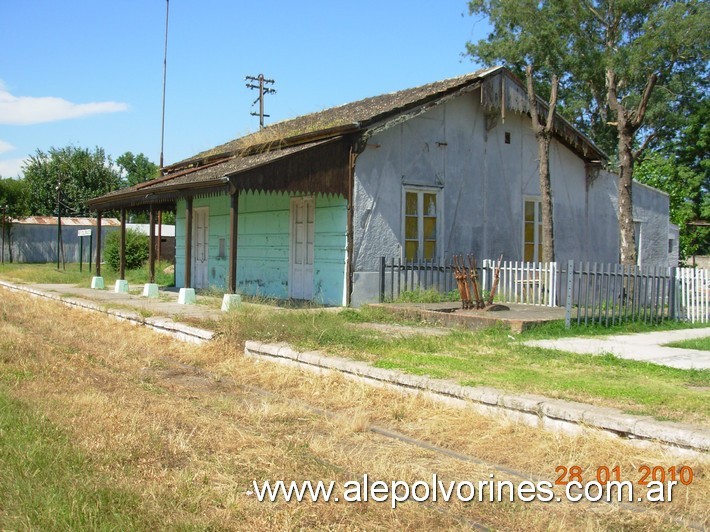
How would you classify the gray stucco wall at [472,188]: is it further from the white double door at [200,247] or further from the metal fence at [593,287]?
the white double door at [200,247]

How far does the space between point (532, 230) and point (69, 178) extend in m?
49.6

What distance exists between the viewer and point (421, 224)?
16.3m

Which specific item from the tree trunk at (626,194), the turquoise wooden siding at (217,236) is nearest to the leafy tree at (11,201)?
the turquoise wooden siding at (217,236)

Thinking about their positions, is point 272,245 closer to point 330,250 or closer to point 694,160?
point 330,250

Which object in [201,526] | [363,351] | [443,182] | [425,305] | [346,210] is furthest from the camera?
[443,182]

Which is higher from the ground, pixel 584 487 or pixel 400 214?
pixel 400 214

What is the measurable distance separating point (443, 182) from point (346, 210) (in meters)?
2.89

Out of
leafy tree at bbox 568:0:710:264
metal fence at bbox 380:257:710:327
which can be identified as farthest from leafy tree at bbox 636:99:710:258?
metal fence at bbox 380:257:710:327

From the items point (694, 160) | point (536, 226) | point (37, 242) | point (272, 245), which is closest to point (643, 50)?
point (694, 160)

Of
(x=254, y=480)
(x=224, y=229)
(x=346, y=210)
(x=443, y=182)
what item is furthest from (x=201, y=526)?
(x=224, y=229)

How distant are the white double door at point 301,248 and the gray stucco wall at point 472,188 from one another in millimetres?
1434

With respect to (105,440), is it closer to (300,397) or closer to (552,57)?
(300,397)

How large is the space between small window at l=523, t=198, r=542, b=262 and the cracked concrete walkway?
6873 millimetres

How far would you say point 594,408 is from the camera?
225 inches
